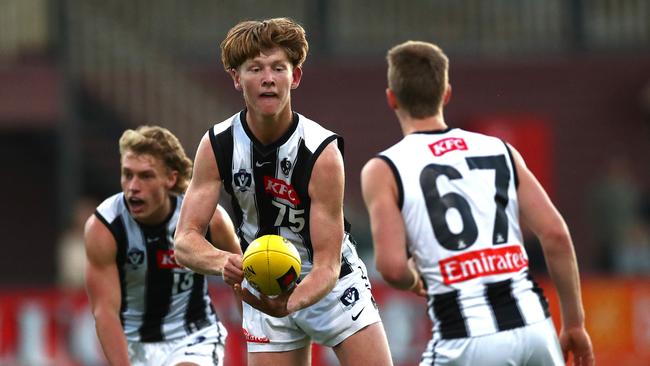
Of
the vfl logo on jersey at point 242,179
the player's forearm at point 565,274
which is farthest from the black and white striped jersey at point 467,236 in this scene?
the vfl logo on jersey at point 242,179

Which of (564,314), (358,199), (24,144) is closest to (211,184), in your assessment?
(564,314)

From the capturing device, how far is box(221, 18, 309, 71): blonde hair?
19.6ft

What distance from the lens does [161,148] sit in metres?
7.41

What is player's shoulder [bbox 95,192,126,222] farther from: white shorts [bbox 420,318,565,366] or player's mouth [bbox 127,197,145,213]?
white shorts [bbox 420,318,565,366]

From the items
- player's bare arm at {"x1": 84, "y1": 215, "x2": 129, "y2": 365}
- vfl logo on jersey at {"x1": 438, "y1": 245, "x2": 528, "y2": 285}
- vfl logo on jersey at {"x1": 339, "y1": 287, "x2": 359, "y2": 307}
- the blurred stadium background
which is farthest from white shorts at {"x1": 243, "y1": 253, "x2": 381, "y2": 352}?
the blurred stadium background

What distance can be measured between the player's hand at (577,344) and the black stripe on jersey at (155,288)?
217cm

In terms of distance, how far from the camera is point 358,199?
19.3 m

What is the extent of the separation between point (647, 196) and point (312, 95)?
4.81 metres

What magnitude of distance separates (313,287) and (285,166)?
57 centimetres

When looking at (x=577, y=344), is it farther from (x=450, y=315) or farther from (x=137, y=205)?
(x=137, y=205)

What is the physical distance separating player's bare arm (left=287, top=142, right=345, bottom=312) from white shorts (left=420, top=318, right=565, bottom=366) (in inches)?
24.6

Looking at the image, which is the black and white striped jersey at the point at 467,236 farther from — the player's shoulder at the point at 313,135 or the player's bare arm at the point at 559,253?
the player's shoulder at the point at 313,135

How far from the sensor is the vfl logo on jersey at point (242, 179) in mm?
6199

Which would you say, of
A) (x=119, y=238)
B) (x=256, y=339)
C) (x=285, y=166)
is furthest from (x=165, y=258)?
(x=285, y=166)
